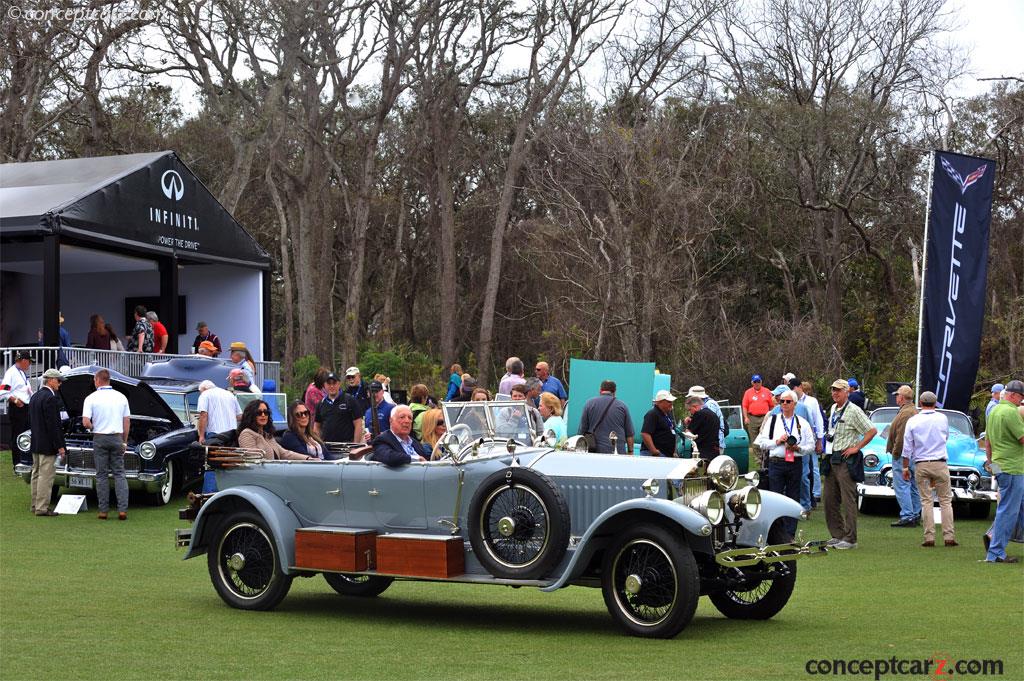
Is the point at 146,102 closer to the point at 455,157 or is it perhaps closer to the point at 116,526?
the point at 455,157

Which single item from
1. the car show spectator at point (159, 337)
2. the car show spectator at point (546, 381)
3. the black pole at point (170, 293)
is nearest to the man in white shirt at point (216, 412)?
the car show spectator at point (546, 381)

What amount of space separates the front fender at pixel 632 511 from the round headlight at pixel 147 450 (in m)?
9.17

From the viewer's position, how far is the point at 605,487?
912 centimetres

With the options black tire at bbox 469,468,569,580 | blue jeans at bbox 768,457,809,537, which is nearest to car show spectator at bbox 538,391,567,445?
blue jeans at bbox 768,457,809,537

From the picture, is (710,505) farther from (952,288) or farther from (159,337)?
(159,337)

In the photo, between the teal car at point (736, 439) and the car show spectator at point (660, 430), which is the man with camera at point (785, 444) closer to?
the car show spectator at point (660, 430)

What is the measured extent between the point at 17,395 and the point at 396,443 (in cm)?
1177

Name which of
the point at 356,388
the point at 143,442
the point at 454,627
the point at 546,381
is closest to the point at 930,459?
the point at 546,381

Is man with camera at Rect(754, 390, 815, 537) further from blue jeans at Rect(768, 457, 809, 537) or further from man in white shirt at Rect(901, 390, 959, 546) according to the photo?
man in white shirt at Rect(901, 390, 959, 546)

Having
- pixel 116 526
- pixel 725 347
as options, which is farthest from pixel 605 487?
pixel 725 347

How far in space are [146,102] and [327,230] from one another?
27.8 ft

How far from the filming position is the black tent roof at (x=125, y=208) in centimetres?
2388

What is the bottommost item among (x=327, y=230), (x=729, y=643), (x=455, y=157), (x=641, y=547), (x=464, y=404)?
(x=729, y=643)

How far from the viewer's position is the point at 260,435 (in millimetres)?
11094
